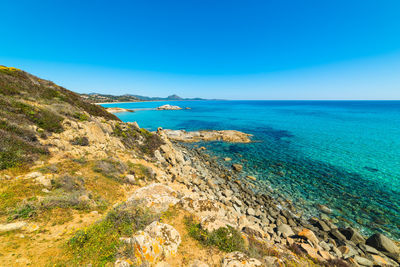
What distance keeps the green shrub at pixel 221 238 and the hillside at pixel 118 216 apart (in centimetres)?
4

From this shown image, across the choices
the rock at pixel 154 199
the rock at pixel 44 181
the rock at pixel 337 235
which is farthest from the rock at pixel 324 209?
the rock at pixel 44 181

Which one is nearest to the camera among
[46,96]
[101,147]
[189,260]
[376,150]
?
[189,260]

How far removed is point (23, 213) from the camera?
245 inches

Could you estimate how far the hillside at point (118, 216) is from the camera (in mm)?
5305

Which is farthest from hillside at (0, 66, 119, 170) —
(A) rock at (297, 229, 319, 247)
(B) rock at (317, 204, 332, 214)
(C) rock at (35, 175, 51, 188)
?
(B) rock at (317, 204, 332, 214)

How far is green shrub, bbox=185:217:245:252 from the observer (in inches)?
247

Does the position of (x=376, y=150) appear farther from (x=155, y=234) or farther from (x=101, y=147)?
(x=101, y=147)

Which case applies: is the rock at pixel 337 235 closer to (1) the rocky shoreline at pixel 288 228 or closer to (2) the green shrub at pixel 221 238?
(1) the rocky shoreline at pixel 288 228

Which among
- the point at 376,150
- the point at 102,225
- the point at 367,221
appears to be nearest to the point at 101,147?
the point at 102,225

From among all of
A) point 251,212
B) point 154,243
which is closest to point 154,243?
point 154,243

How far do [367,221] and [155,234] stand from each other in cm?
1952

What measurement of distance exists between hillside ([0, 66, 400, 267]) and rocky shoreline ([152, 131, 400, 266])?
0.08 metres

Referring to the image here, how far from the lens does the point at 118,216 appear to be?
A: 6.60 meters

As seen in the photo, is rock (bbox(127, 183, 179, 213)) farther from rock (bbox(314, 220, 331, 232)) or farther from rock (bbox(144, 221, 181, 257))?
rock (bbox(314, 220, 331, 232))
